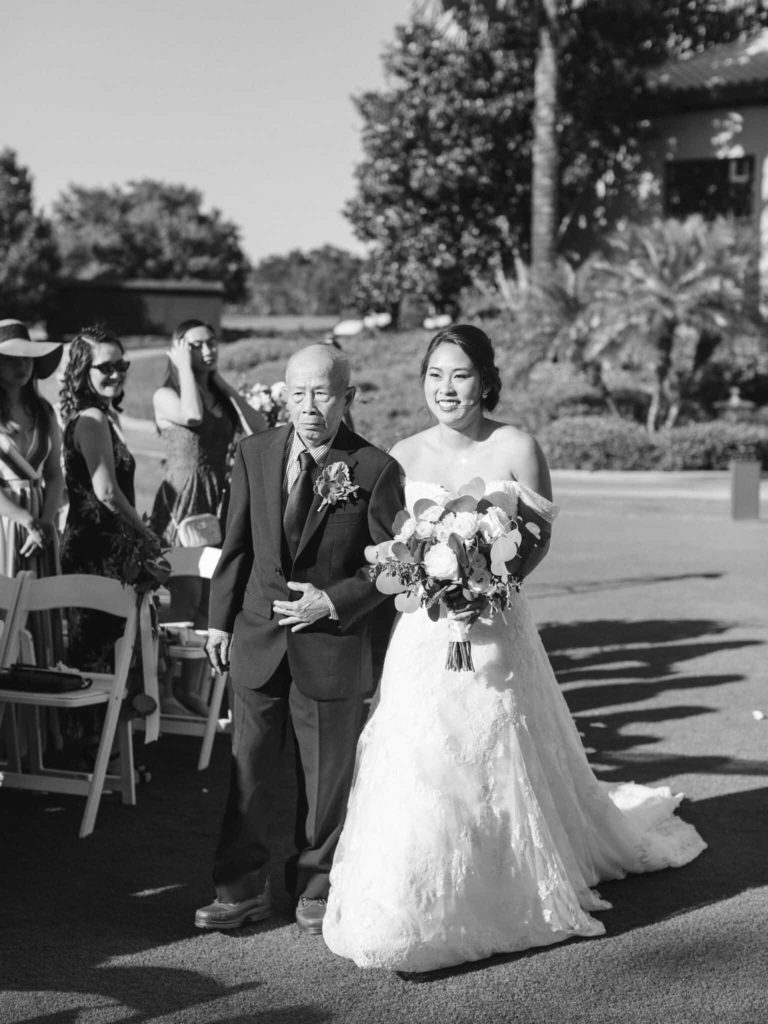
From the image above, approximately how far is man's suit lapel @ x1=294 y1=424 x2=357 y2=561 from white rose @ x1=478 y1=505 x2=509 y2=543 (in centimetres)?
48

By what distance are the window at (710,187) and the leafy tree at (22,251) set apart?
2359 centimetres

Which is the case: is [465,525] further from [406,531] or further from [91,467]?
[91,467]

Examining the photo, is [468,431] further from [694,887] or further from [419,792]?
[694,887]

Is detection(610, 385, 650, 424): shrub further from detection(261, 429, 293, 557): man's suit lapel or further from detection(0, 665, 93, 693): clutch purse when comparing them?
detection(261, 429, 293, 557): man's suit lapel

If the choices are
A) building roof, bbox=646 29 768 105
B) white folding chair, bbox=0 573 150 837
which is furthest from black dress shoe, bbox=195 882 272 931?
building roof, bbox=646 29 768 105

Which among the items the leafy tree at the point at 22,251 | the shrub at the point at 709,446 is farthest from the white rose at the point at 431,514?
the leafy tree at the point at 22,251

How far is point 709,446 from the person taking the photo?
23.5m

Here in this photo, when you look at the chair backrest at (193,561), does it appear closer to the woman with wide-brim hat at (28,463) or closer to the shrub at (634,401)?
the woman with wide-brim hat at (28,463)

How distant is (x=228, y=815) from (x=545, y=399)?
2221cm

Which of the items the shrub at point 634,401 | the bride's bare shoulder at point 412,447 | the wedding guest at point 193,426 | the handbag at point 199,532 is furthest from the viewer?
the shrub at point 634,401

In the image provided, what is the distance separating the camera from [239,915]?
14.7 ft

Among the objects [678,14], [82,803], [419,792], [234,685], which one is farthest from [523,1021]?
[678,14]

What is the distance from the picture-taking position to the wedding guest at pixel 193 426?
24.2 ft

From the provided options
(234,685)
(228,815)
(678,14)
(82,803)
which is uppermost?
(678,14)
